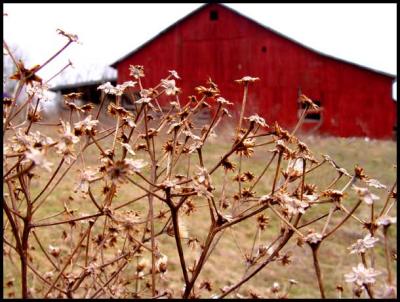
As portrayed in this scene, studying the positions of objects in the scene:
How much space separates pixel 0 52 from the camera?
1.31m

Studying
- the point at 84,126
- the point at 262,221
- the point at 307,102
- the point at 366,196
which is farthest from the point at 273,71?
the point at 366,196

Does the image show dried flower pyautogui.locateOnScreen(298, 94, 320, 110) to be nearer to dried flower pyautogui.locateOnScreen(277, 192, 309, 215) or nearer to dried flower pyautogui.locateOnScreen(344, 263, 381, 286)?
dried flower pyautogui.locateOnScreen(277, 192, 309, 215)

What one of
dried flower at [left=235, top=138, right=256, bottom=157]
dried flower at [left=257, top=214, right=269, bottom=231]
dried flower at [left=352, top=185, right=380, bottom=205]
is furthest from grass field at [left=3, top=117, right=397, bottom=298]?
dried flower at [left=352, top=185, right=380, bottom=205]

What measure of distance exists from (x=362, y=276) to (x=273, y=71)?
64.1ft

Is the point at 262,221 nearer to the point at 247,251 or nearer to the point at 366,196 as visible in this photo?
the point at 366,196

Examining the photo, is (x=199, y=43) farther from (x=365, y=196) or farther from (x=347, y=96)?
(x=365, y=196)

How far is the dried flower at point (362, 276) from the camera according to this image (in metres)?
1.01

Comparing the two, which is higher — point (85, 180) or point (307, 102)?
point (307, 102)

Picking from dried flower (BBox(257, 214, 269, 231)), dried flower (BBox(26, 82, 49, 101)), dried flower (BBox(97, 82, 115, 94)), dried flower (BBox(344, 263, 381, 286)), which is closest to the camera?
dried flower (BBox(344, 263, 381, 286))

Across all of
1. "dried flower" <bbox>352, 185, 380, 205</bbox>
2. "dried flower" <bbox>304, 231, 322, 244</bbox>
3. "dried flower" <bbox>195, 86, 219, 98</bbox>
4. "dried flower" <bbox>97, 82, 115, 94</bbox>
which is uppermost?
"dried flower" <bbox>97, 82, 115, 94</bbox>

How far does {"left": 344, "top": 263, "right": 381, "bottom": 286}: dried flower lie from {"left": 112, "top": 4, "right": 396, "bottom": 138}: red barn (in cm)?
1766

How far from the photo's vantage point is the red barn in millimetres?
19297

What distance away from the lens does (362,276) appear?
3.34 feet

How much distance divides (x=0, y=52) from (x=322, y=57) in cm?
1987
